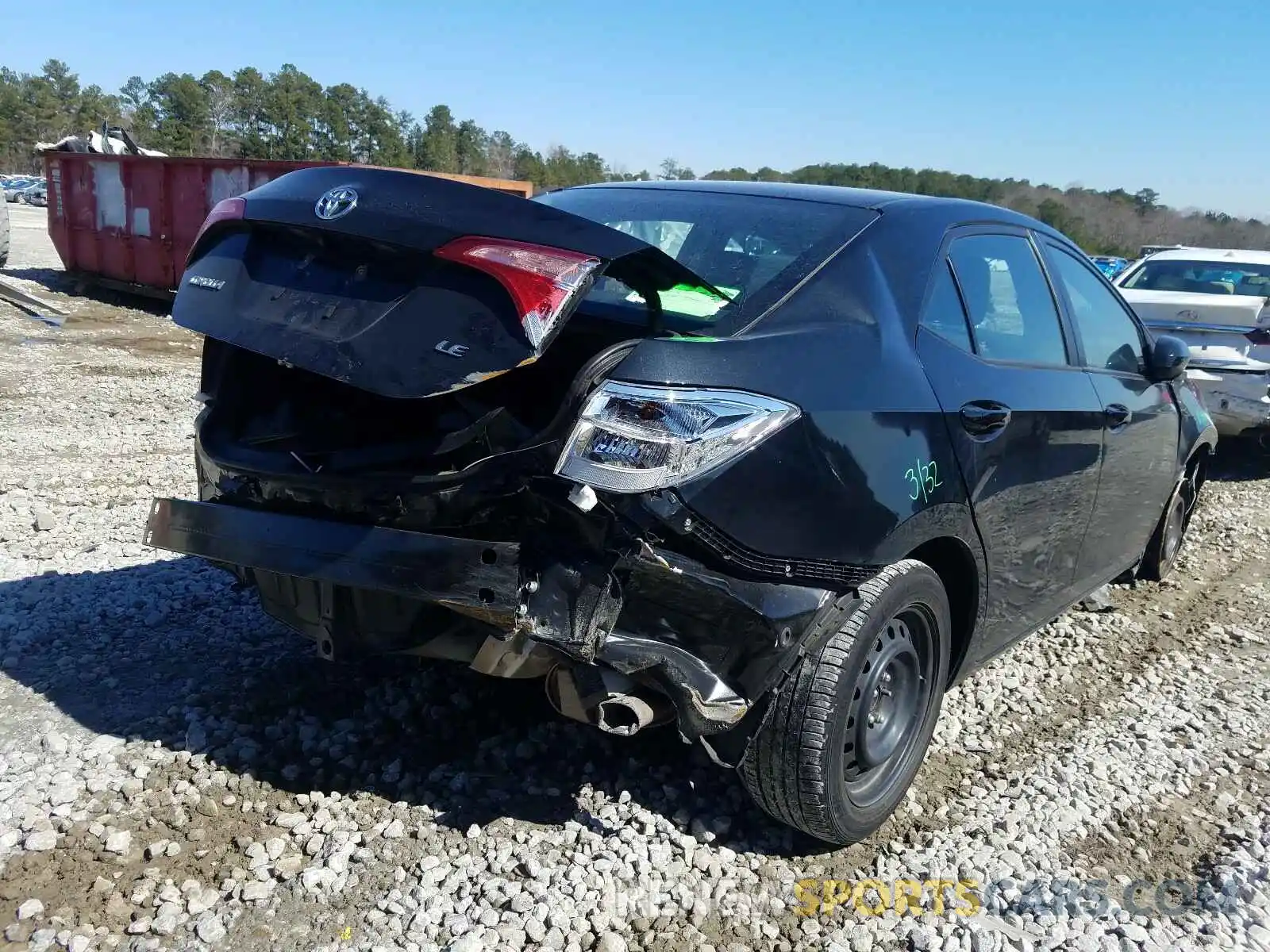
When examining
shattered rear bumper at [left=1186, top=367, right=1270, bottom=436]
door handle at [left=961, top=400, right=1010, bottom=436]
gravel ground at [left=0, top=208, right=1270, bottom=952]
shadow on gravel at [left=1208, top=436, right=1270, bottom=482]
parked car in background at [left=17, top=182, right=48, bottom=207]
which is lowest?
parked car in background at [left=17, top=182, right=48, bottom=207]

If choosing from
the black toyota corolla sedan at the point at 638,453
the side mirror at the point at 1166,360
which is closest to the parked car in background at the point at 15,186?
the black toyota corolla sedan at the point at 638,453

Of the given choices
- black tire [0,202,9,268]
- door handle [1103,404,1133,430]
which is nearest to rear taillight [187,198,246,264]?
door handle [1103,404,1133,430]

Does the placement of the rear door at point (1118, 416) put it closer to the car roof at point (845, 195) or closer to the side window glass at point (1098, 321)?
the side window glass at point (1098, 321)

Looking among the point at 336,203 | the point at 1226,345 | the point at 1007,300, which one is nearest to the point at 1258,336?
the point at 1226,345

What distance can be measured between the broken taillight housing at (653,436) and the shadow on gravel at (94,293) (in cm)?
1471

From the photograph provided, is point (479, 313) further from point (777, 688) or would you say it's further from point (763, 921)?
point (763, 921)

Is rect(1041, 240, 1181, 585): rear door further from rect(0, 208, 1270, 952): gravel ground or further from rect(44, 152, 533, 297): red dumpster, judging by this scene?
rect(44, 152, 533, 297): red dumpster

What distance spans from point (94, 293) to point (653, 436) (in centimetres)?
1687

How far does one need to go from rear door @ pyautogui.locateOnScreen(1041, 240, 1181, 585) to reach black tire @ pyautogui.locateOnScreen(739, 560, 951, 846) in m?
1.33

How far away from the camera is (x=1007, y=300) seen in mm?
3443

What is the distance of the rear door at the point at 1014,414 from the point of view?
2934 mm

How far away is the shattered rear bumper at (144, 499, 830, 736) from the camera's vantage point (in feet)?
7.27

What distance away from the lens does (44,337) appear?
39.5 feet

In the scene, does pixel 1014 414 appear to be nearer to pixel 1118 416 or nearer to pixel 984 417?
pixel 984 417
